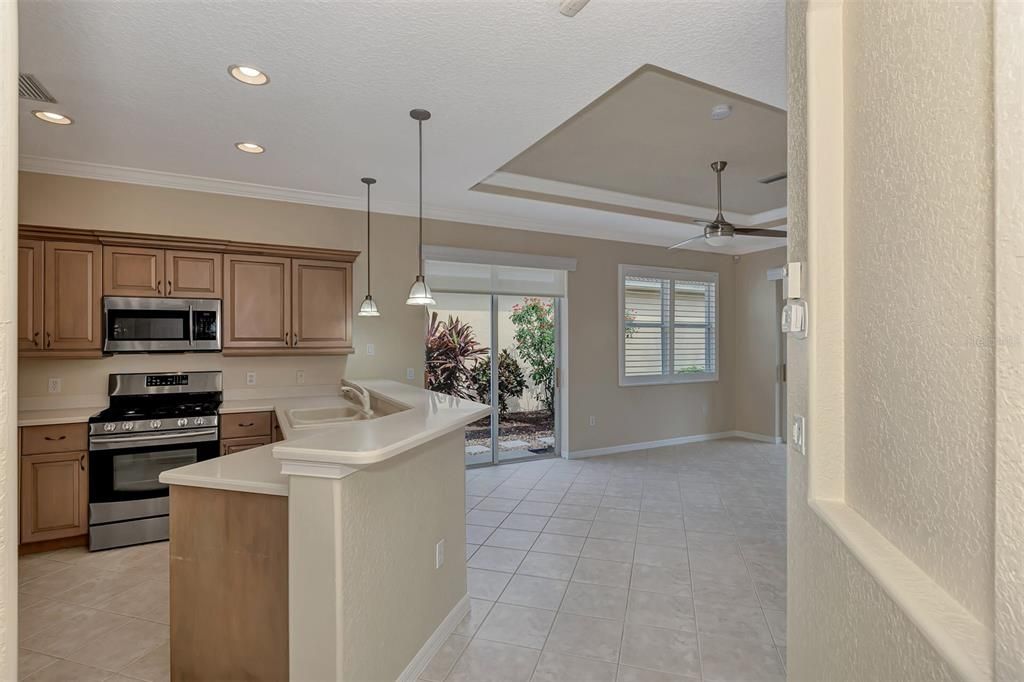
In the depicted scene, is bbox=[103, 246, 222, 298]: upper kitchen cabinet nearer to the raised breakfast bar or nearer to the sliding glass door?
the sliding glass door

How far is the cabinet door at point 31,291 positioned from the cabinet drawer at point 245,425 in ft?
4.35

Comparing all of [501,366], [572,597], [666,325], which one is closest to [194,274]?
[501,366]

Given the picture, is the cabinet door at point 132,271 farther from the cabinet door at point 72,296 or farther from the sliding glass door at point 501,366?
the sliding glass door at point 501,366

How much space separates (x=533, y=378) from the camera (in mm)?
5840

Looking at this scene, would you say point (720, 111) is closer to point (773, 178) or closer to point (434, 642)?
point (773, 178)

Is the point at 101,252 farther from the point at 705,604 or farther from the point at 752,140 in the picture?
the point at 752,140

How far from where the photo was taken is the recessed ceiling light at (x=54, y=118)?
2934 millimetres

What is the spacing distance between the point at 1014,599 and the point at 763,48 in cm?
231

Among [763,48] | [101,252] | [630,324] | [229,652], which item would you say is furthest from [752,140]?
[101,252]

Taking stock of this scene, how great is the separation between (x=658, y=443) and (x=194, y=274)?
5.45m

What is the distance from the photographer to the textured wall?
765 millimetres

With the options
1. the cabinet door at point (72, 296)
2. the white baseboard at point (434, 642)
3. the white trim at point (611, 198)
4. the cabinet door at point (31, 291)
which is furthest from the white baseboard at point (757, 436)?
the cabinet door at point (31, 291)

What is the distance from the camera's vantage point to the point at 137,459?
345 cm

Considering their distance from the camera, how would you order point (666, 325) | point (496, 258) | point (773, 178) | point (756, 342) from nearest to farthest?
1. point (773, 178)
2. point (496, 258)
3. point (666, 325)
4. point (756, 342)
